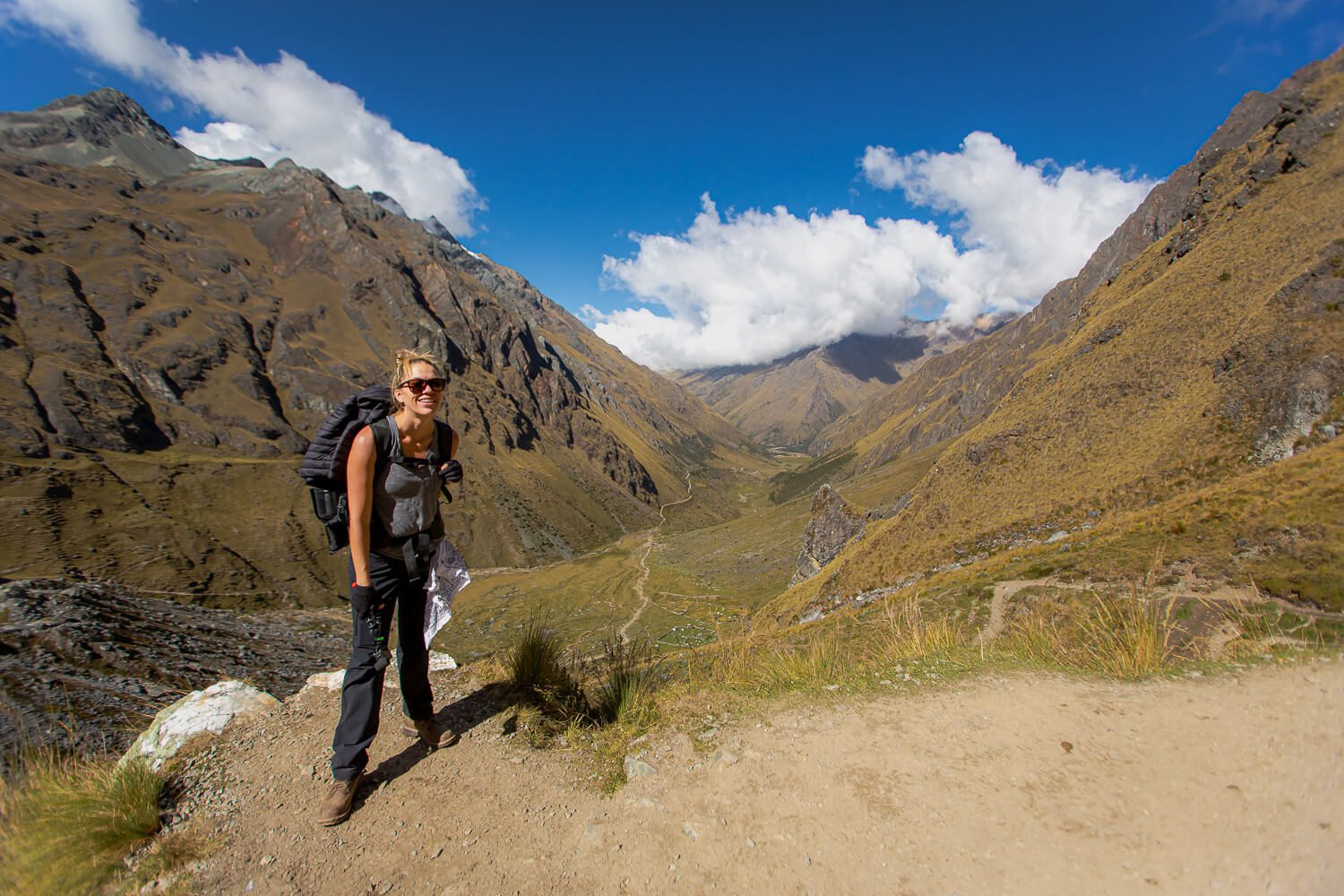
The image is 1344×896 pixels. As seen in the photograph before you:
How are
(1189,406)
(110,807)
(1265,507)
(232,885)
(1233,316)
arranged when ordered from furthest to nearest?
(1233,316) → (1189,406) → (1265,507) → (110,807) → (232,885)

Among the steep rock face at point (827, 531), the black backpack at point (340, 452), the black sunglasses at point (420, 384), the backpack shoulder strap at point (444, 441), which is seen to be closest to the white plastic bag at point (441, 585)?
the black backpack at point (340, 452)

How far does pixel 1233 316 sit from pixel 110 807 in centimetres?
6760

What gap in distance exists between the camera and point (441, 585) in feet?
17.8

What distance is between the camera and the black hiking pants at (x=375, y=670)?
4.32 m

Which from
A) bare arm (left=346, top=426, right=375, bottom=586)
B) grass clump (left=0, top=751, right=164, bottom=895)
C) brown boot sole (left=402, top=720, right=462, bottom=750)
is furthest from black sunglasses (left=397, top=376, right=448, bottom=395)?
grass clump (left=0, top=751, right=164, bottom=895)

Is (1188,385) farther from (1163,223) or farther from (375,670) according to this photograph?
(1163,223)

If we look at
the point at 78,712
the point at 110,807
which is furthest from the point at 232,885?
the point at 78,712

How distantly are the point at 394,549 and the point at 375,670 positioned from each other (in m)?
1.09

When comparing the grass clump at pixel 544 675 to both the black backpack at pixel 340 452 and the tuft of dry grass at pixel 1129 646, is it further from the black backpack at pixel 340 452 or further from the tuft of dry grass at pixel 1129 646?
the tuft of dry grass at pixel 1129 646

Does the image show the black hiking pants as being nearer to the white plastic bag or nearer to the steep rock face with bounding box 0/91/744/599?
the white plastic bag

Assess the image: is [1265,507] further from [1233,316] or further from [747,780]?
[1233,316]

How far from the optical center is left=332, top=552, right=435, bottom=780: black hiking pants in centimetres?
432

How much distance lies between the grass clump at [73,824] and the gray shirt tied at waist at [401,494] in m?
2.37

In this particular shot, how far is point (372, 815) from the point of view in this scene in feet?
13.3
